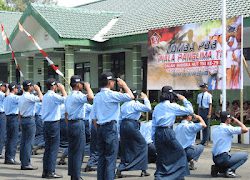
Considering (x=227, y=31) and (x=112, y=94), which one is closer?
(x=112, y=94)

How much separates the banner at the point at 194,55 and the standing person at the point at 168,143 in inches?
265

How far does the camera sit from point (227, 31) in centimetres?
1591

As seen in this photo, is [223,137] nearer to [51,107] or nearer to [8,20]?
[51,107]

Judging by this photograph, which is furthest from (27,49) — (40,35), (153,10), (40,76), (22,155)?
(22,155)

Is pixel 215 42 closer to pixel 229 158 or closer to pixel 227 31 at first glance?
pixel 227 31

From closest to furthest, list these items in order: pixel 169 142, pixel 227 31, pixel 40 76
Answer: pixel 169 142
pixel 227 31
pixel 40 76

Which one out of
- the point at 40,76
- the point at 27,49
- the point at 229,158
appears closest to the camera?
the point at 229,158

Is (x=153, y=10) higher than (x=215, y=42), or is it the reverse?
(x=153, y=10)

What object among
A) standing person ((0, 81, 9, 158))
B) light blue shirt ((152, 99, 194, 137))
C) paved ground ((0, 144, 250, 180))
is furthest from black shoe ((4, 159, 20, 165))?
light blue shirt ((152, 99, 194, 137))

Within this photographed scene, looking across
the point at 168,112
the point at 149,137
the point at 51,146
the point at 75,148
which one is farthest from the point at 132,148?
the point at 168,112

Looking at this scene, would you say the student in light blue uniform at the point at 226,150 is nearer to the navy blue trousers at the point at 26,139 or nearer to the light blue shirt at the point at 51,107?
the light blue shirt at the point at 51,107

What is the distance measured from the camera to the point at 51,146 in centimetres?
1052

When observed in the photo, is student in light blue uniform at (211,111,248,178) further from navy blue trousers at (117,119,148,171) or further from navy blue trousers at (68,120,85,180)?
navy blue trousers at (68,120,85,180)

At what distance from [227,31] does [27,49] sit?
1308 cm
